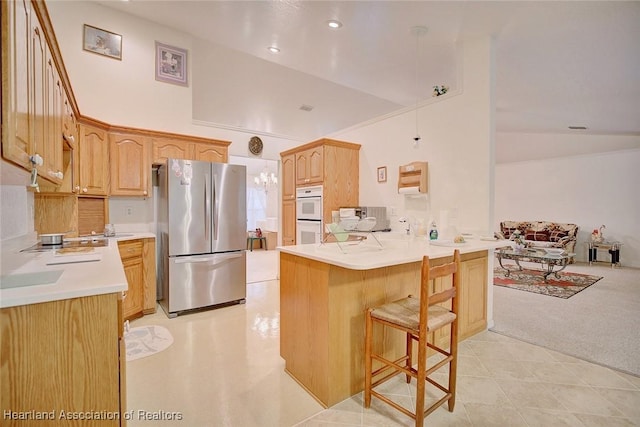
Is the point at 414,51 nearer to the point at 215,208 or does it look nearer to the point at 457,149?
the point at 457,149

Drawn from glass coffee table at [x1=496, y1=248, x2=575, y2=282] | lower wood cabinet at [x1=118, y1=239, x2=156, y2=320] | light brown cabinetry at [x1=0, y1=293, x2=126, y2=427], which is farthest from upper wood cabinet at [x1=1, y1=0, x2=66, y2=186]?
glass coffee table at [x1=496, y1=248, x2=575, y2=282]

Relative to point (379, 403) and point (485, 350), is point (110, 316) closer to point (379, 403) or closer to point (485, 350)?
point (379, 403)

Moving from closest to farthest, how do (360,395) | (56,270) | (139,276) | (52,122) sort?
(56,270) → (52,122) → (360,395) → (139,276)

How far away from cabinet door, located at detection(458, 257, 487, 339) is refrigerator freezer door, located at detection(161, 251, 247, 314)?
2.68 metres

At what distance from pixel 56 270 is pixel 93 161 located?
89.0 inches

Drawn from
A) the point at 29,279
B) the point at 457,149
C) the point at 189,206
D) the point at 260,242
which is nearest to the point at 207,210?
the point at 189,206

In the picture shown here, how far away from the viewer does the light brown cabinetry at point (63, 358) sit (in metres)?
1.07

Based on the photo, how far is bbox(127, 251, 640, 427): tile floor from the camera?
70.0 inches

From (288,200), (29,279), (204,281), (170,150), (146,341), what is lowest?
(146,341)

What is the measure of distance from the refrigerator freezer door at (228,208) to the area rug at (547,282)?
435cm

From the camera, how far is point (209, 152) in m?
4.18

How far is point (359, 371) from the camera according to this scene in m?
2.01

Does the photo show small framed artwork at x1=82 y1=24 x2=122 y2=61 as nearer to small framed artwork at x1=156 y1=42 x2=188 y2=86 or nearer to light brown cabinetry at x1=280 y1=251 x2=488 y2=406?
small framed artwork at x1=156 y1=42 x2=188 y2=86

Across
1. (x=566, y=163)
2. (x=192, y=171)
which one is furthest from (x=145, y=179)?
(x=566, y=163)
